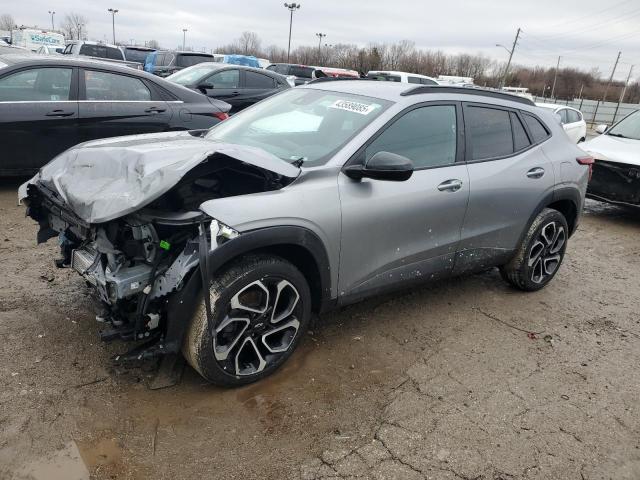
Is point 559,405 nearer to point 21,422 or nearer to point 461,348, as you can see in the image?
point 461,348

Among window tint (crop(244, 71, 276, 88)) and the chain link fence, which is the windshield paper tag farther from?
the chain link fence

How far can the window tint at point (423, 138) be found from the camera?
3.41 metres

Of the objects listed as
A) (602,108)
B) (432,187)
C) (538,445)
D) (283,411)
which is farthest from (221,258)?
(602,108)

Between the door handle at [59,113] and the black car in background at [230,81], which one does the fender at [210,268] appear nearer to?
the door handle at [59,113]

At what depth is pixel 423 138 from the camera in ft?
11.9

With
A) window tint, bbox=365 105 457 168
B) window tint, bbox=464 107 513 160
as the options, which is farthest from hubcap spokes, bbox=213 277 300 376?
window tint, bbox=464 107 513 160

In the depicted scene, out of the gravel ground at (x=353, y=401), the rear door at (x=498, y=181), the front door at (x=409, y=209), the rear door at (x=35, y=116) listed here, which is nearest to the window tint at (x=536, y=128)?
the rear door at (x=498, y=181)

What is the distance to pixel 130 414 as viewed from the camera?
2.75 m

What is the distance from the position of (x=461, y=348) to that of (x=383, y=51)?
73.9m

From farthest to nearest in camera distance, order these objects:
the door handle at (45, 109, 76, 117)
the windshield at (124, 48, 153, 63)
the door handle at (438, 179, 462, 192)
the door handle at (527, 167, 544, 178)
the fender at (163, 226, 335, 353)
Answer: the windshield at (124, 48, 153, 63) → the door handle at (45, 109, 76, 117) → the door handle at (527, 167, 544, 178) → the door handle at (438, 179, 462, 192) → the fender at (163, 226, 335, 353)

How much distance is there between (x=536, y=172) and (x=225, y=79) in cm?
793

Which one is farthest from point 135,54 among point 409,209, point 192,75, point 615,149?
point 409,209

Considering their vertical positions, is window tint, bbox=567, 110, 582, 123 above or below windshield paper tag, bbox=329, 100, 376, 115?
below

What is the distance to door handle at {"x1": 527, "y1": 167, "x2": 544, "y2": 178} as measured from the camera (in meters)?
4.27
